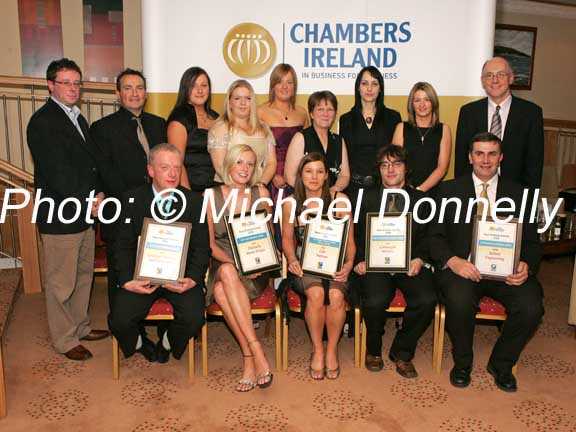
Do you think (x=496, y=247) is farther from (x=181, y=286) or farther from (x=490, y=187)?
(x=181, y=286)

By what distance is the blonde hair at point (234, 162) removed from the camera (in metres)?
3.47

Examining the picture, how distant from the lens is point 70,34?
286 inches

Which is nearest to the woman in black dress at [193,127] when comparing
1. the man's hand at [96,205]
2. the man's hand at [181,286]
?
the man's hand at [96,205]

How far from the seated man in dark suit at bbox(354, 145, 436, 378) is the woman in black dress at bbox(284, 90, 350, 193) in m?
0.42

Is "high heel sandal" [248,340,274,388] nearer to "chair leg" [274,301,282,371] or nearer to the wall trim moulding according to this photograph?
"chair leg" [274,301,282,371]

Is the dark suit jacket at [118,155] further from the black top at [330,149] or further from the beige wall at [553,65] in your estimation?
the beige wall at [553,65]

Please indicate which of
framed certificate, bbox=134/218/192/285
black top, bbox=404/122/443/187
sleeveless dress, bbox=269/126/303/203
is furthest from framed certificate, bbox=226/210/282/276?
black top, bbox=404/122/443/187

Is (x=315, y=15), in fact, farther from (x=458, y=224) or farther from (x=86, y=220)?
(x=86, y=220)

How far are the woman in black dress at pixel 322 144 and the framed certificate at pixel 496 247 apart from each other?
104 centimetres

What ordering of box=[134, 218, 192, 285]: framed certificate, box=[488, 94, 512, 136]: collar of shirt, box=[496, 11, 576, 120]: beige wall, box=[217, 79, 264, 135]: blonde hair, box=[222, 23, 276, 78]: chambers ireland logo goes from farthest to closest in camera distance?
1. box=[496, 11, 576, 120]: beige wall
2. box=[222, 23, 276, 78]: chambers ireland logo
3. box=[488, 94, 512, 136]: collar of shirt
4. box=[217, 79, 264, 135]: blonde hair
5. box=[134, 218, 192, 285]: framed certificate

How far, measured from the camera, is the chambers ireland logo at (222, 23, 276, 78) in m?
4.50

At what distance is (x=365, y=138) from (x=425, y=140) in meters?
0.44

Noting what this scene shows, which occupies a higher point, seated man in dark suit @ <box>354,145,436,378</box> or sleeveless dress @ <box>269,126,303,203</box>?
sleeveless dress @ <box>269,126,303,203</box>

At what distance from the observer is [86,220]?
3574 mm
